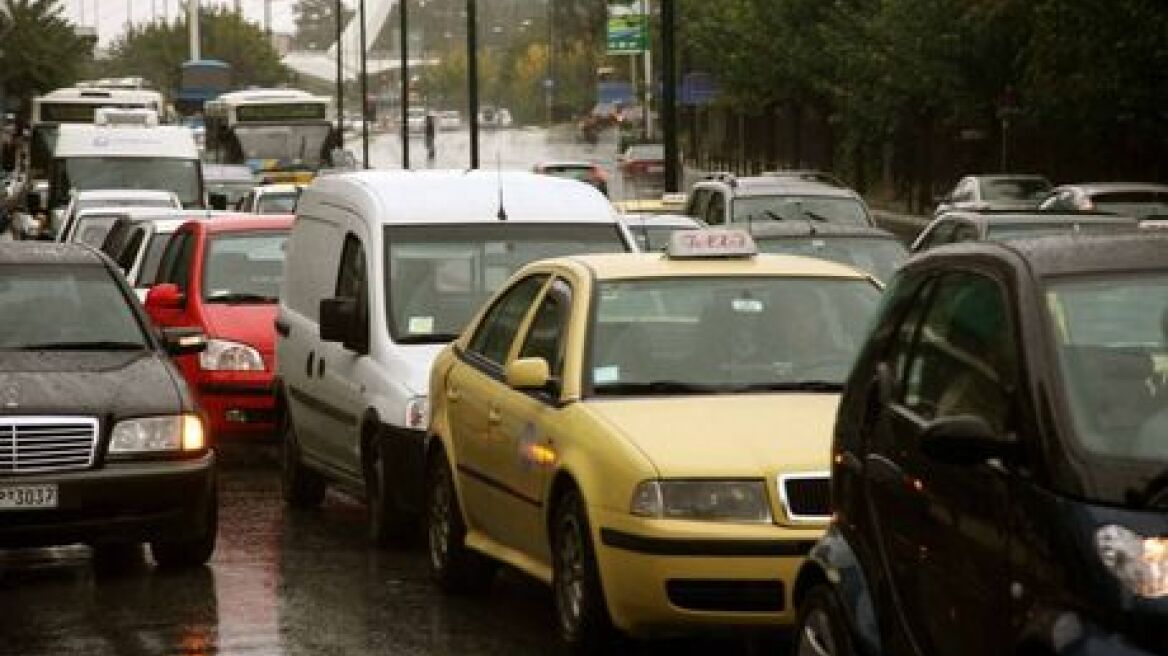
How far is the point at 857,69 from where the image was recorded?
59.2m

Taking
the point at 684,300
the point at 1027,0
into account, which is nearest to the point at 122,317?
the point at 684,300

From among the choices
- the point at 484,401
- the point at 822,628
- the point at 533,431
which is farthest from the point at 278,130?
the point at 822,628

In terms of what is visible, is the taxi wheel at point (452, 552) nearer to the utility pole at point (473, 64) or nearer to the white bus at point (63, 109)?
the white bus at point (63, 109)

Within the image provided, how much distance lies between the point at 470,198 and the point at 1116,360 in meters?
7.46

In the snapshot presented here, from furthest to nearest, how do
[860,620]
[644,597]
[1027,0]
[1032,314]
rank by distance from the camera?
[1027,0] → [644,597] → [860,620] → [1032,314]

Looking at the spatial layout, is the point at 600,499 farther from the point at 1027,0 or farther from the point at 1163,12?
the point at 1027,0

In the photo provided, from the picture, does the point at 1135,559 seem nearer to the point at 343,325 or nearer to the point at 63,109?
the point at 343,325

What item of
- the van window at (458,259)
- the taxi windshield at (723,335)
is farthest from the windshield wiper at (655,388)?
the van window at (458,259)

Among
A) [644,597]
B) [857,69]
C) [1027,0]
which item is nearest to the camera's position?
[644,597]

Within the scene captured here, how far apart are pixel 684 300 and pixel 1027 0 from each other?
31815mm

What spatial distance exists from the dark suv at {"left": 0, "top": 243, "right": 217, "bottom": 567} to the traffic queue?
0.02 metres

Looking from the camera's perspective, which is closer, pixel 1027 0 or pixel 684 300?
pixel 684 300

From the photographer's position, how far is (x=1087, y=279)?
6.27 m

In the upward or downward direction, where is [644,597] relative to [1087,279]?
downward
